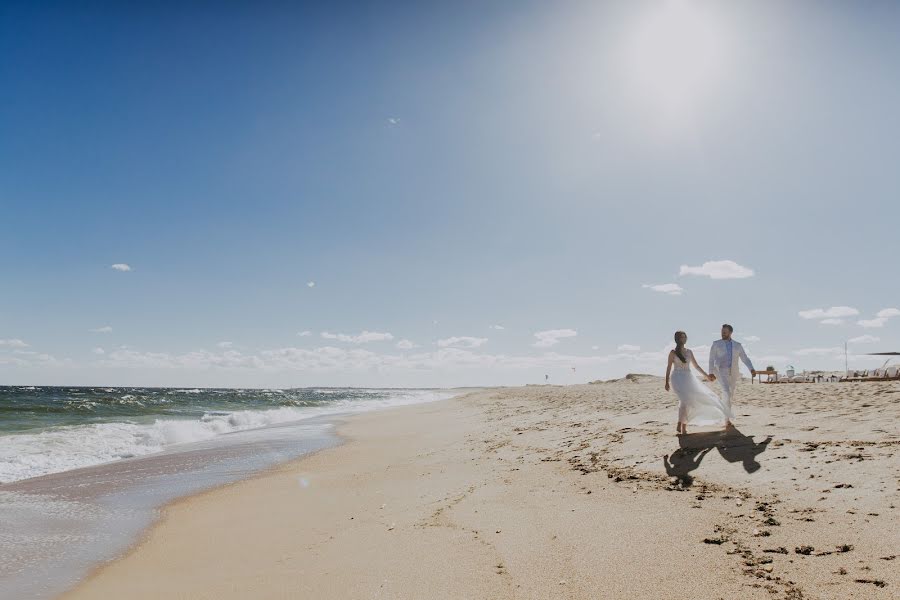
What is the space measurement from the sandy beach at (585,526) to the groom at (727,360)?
94 centimetres

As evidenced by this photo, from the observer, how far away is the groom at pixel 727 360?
923 centimetres

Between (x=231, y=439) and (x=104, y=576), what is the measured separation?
14539mm

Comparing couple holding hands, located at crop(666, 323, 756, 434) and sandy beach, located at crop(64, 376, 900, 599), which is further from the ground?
couple holding hands, located at crop(666, 323, 756, 434)

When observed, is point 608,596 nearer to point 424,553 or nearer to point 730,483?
point 424,553

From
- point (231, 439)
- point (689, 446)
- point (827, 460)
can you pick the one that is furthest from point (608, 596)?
point (231, 439)

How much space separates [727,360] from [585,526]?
5.86 m

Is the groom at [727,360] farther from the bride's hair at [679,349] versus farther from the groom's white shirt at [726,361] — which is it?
the bride's hair at [679,349]

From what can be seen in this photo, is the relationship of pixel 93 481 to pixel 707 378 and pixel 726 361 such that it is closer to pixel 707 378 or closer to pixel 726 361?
pixel 707 378

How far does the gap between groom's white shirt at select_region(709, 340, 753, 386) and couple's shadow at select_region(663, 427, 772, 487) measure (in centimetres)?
126

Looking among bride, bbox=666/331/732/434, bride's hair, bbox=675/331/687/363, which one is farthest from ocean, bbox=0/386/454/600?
bride's hair, bbox=675/331/687/363

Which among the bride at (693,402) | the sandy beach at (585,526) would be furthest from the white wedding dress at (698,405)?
the sandy beach at (585,526)

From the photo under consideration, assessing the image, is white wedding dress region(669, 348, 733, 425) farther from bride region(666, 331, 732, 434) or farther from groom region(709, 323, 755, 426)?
groom region(709, 323, 755, 426)

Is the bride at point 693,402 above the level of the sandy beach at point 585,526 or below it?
above

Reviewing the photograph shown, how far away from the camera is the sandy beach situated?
3.75 m
